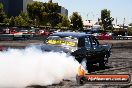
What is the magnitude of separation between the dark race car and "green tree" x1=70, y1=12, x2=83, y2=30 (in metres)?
85.2

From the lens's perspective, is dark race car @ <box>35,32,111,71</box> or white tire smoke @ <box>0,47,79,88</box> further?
dark race car @ <box>35,32,111,71</box>

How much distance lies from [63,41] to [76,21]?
87.6 m

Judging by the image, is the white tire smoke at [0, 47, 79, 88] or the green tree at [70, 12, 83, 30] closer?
the white tire smoke at [0, 47, 79, 88]

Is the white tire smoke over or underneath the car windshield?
underneath

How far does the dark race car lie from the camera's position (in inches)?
501

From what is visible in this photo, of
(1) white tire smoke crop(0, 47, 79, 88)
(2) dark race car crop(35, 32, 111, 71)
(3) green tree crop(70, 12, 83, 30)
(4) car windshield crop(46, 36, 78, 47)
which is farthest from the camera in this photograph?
(3) green tree crop(70, 12, 83, 30)

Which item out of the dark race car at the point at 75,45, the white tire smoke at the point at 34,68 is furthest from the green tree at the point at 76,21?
the white tire smoke at the point at 34,68

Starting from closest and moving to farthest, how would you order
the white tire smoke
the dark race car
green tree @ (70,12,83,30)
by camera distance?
the white tire smoke < the dark race car < green tree @ (70,12,83,30)

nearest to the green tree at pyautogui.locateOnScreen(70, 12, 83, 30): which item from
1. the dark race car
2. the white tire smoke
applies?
the dark race car

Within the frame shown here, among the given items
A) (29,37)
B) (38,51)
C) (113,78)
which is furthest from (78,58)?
(29,37)

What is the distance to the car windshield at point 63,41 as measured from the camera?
13.1 meters

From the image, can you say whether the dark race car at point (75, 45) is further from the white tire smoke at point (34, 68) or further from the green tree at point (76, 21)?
the green tree at point (76, 21)

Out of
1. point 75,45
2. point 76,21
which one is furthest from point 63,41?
point 76,21

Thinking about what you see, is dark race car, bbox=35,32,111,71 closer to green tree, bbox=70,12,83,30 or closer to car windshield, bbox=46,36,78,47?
car windshield, bbox=46,36,78,47
